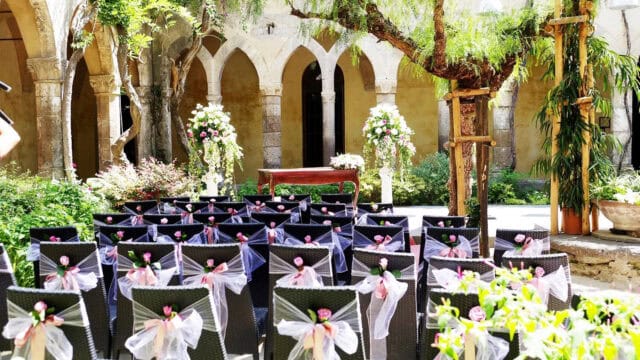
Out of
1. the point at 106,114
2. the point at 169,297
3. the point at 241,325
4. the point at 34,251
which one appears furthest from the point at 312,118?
the point at 169,297

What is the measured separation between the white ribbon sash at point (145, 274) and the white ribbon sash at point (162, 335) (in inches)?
41.3

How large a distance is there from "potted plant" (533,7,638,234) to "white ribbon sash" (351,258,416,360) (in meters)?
4.22

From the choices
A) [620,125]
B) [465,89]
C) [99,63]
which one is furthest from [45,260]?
[620,125]

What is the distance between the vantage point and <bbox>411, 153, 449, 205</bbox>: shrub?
14617mm

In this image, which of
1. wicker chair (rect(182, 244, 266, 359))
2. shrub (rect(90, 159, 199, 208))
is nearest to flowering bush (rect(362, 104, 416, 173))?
shrub (rect(90, 159, 199, 208))

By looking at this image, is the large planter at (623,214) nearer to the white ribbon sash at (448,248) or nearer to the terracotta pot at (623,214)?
the terracotta pot at (623,214)

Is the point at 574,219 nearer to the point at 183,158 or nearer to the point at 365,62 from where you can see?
the point at 365,62

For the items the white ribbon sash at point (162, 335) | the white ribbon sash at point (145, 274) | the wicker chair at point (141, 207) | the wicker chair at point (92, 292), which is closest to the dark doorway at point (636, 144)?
the wicker chair at point (141, 207)

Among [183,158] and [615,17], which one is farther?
[183,158]

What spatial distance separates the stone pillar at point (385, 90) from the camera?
52.4ft

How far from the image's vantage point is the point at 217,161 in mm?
11039

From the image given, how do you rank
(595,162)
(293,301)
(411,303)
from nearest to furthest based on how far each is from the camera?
(293,301) → (411,303) → (595,162)

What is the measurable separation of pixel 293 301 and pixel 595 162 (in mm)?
5498

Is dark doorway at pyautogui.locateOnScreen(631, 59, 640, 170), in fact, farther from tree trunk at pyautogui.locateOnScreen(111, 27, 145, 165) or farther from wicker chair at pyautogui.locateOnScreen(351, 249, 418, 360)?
wicker chair at pyautogui.locateOnScreen(351, 249, 418, 360)
